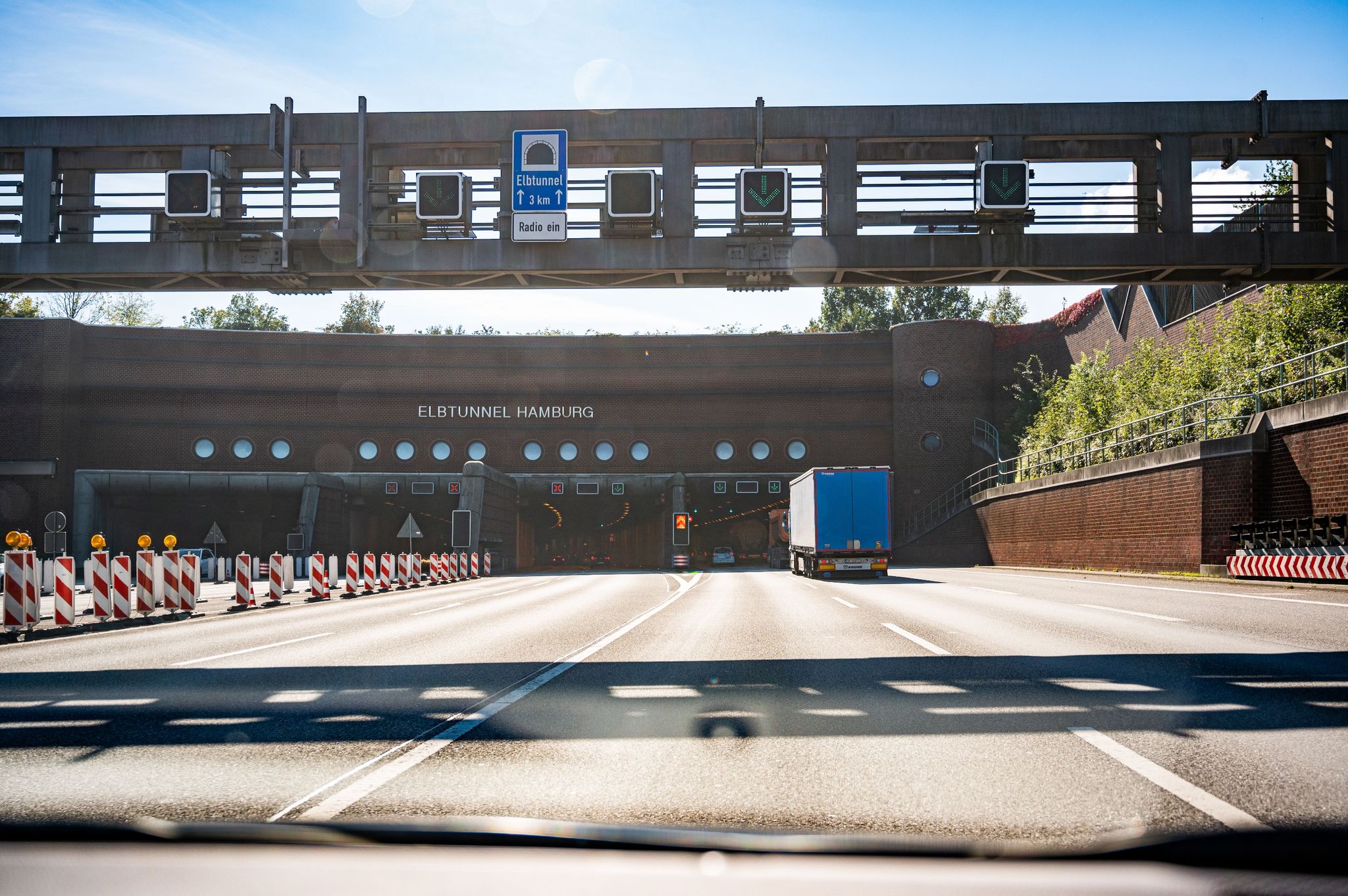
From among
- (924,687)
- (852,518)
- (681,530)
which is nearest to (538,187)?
(924,687)

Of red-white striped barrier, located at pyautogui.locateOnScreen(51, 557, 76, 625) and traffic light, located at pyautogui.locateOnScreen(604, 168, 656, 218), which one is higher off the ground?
traffic light, located at pyautogui.locateOnScreen(604, 168, 656, 218)

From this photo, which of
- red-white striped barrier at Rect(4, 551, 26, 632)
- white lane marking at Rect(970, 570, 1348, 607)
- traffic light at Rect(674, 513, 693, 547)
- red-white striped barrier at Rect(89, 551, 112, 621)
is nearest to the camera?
red-white striped barrier at Rect(4, 551, 26, 632)

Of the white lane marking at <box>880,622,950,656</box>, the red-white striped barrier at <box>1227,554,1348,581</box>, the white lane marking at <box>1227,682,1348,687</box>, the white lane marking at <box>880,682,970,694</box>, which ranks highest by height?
the red-white striped barrier at <box>1227,554,1348,581</box>

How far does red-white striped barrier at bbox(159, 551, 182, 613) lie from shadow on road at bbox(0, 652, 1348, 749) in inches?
362

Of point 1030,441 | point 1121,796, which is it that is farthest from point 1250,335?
point 1121,796

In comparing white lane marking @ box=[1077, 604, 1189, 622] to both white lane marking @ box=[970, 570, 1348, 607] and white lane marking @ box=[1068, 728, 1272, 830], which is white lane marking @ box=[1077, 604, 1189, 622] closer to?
white lane marking @ box=[970, 570, 1348, 607]

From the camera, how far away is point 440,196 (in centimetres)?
1478

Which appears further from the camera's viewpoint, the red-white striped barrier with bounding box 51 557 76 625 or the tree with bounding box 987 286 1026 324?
the tree with bounding box 987 286 1026 324

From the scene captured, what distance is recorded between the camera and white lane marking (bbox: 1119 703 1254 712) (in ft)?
22.8

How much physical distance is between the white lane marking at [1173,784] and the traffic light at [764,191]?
9786 mm

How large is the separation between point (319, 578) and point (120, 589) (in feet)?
26.2

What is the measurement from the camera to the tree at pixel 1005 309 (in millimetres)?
95312

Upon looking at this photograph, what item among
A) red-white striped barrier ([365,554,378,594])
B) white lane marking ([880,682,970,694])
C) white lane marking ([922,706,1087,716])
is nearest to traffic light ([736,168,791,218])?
white lane marking ([880,682,970,694])

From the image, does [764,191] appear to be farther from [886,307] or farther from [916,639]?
[886,307]
